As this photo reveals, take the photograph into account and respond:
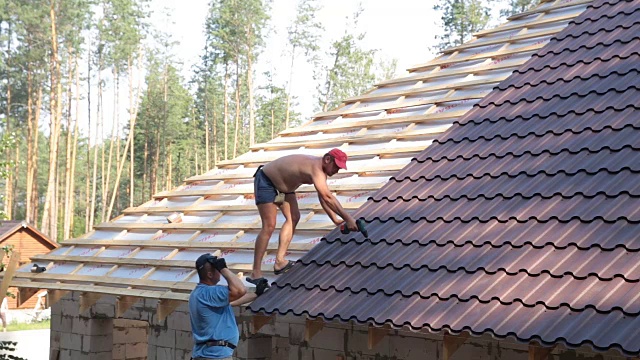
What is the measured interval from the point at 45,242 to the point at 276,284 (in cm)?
2988

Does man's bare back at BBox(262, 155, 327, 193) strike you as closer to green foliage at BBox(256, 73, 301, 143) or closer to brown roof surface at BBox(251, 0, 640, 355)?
brown roof surface at BBox(251, 0, 640, 355)

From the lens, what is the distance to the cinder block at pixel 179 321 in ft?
31.4

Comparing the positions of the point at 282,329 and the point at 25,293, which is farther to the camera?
the point at 25,293

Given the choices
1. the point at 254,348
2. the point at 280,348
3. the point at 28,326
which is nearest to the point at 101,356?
the point at 254,348

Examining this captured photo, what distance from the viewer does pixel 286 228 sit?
24.4 feet

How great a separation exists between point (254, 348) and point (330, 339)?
123 centimetres

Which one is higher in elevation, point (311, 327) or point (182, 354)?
point (311, 327)

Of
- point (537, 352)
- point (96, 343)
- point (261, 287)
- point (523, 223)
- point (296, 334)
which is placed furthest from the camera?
point (96, 343)

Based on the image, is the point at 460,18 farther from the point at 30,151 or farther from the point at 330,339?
the point at 330,339

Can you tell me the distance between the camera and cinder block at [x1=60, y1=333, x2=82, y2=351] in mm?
11344

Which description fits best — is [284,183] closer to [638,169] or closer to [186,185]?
[638,169]

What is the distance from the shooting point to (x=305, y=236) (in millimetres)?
8445

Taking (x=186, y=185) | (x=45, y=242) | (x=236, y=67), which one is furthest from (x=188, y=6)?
(x=186, y=185)

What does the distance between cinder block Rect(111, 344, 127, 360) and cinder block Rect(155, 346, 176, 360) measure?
8.18 ft
